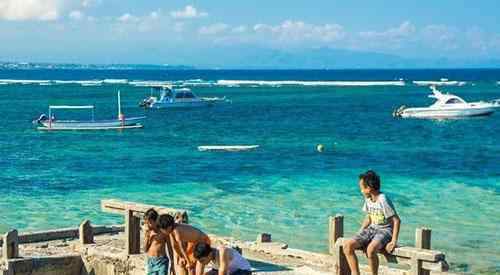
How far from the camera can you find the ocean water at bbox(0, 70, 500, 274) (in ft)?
75.3

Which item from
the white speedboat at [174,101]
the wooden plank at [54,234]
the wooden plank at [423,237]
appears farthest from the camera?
the white speedboat at [174,101]

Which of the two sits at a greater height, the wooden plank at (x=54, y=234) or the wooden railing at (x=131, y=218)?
the wooden railing at (x=131, y=218)

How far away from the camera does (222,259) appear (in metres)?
9.83

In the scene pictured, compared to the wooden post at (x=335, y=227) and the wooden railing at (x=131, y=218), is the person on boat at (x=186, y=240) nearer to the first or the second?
the wooden railing at (x=131, y=218)

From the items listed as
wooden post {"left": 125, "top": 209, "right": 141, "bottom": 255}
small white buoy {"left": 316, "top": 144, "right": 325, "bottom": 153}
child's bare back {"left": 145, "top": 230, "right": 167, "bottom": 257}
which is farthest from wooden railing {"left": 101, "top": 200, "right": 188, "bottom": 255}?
small white buoy {"left": 316, "top": 144, "right": 325, "bottom": 153}

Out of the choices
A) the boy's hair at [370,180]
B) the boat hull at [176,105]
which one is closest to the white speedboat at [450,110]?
the boat hull at [176,105]

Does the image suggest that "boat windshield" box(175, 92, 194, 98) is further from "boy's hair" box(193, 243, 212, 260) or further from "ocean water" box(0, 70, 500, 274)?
"boy's hair" box(193, 243, 212, 260)

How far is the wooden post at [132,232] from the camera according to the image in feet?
44.7

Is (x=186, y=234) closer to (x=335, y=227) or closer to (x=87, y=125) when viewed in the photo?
(x=335, y=227)

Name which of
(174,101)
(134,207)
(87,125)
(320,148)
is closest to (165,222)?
(134,207)

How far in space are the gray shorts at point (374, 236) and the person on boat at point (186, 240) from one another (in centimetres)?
190

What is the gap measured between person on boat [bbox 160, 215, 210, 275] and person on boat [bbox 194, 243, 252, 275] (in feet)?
1.24

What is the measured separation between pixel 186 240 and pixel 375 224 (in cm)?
234

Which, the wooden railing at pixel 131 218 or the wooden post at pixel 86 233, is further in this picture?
the wooden post at pixel 86 233
